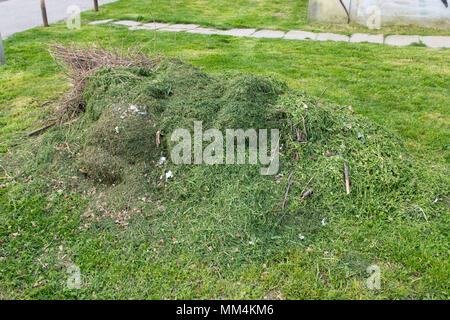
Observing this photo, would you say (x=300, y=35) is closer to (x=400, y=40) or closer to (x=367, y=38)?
(x=367, y=38)

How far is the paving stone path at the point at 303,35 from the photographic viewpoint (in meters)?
7.38

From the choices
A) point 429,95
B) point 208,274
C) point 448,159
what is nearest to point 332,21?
point 429,95

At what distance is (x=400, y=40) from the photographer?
7.49m

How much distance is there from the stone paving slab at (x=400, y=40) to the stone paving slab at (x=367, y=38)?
137 millimetres

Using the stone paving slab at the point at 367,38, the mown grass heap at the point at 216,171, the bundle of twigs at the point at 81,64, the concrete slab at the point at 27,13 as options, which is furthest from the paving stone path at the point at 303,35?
the mown grass heap at the point at 216,171

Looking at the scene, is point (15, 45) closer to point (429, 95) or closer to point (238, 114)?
point (238, 114)

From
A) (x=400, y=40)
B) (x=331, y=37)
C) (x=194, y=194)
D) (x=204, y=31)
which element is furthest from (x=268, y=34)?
(x=194, y=194)

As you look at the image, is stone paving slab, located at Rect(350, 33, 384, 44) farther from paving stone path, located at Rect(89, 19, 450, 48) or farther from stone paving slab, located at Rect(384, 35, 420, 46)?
stone paving slab, located at Rect(384, 35, 420, 46)

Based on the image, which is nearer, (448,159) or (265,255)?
(265,255)

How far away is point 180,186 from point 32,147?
5.90 ft

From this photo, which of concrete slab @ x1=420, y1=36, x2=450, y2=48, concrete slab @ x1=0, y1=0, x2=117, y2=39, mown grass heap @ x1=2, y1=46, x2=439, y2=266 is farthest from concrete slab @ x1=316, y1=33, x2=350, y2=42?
concrete slab @ x1=0, y1=0, x2=117, y2=39

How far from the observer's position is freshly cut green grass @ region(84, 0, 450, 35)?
27.0 feet
